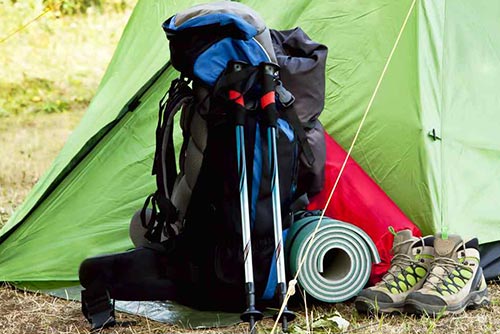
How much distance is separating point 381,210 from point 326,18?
879 mm

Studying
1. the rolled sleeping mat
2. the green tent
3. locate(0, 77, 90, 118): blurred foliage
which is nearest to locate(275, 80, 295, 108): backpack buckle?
the rolled sleeping mat

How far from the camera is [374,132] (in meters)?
4.02

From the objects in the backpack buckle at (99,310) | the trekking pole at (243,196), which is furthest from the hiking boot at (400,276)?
the backpack buckle at (99,310)

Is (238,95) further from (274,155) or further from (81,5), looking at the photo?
(81,5)

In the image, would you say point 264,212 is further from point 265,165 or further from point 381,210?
point 381,210

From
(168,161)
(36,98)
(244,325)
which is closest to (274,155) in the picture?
(168,161)

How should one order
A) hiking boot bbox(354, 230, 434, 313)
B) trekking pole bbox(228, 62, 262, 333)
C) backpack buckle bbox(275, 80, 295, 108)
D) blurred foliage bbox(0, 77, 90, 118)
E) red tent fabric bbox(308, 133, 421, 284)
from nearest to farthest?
1. trekking pole bbox(228, 62, 262, 333)
2. backpack buckle bbox(275, 80, 295, 108)
3. hiking boot bbox(354, 230, 434, 313)
4. red tent fabric bbox(308, 133, 421, 284)
5. blurred foliage bbox(0, 77, 90, 118)

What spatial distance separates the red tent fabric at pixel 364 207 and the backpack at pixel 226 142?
0.26 m

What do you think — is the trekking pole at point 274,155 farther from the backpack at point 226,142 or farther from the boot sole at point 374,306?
the boot sole at point 374,306

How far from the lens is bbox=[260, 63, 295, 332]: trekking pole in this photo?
3.33 m

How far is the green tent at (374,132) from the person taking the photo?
3.92 metres

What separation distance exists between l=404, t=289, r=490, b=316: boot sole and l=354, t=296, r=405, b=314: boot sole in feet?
0.11

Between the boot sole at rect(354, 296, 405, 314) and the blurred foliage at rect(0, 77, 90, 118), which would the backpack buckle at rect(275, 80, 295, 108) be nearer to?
the boot sole at rect(354, 296, 405, 314)

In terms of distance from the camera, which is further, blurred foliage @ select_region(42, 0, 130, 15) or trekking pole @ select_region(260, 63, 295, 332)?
blurred foliage @ select_region(42, 0, 130, 15)
